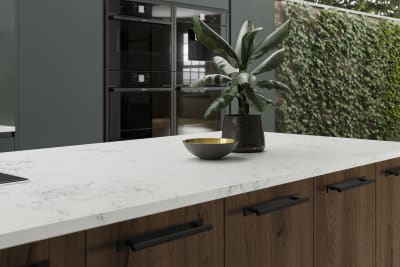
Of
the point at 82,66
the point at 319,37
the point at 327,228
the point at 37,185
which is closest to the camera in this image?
the point at 37,185

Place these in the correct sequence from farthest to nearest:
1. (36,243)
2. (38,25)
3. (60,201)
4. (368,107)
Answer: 1. (368,107)
2. (38,25)
3. (60,201)
4. (36,243)

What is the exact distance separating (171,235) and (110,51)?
119 inches

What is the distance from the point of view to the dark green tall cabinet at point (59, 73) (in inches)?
148

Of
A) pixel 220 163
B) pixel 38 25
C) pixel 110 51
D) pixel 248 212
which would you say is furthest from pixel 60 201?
pixel 110 51

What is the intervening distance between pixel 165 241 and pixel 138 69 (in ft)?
10.6

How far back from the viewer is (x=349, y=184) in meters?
2.05

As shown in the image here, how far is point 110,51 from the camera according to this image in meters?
4.25

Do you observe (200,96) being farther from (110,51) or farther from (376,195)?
(376,195)

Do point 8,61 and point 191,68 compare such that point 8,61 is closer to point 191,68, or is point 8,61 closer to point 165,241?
point 191,68

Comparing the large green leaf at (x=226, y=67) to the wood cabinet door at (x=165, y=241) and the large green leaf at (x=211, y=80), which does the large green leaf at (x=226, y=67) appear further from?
the wood cabinet door at (x=165, y=241)

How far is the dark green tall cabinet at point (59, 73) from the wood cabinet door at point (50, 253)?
8.64 feet

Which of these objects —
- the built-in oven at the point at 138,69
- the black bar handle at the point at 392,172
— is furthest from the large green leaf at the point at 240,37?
the built-in oven at the point at 138,69

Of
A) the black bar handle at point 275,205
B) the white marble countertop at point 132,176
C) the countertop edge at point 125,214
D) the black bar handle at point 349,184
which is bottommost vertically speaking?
the black bar handle at point 275,205

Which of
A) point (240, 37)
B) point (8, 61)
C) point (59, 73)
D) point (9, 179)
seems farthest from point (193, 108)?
point (9, 179)
